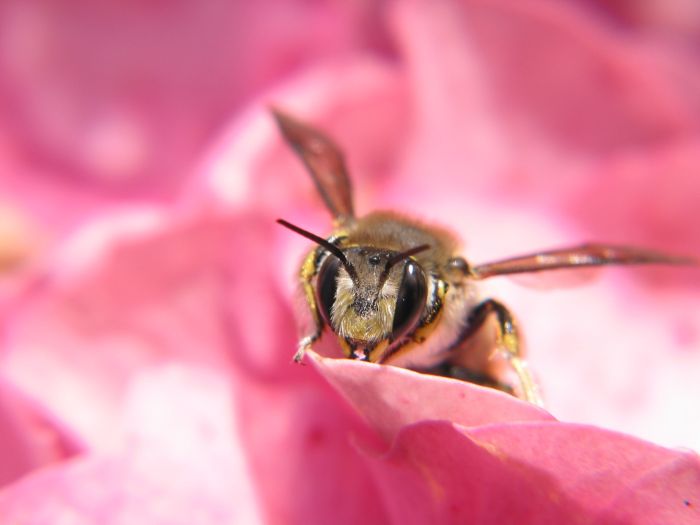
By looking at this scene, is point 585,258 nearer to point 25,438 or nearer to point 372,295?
point 372,295

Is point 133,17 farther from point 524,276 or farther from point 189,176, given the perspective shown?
point 524,276

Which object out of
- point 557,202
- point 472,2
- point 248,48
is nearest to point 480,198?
point 557,202

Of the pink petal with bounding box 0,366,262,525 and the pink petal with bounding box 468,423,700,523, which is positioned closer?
the pink petal with bounding box 468,423,700,523

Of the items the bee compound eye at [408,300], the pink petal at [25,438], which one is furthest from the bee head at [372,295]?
the pink petal at [25,438]

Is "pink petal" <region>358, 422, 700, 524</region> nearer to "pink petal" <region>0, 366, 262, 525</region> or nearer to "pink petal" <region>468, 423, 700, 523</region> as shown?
"pink petal" <region>468, 423, 700, 523</region>

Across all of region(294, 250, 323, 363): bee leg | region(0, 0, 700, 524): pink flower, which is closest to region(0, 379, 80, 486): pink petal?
region(0, 0, 700, 524): pink flower

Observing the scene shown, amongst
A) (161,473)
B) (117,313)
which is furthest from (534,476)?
(117,313)
